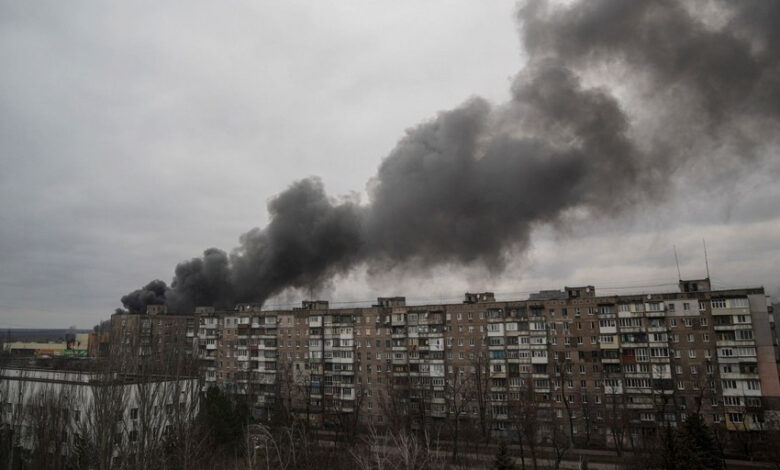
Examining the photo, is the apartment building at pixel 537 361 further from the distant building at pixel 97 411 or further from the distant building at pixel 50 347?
the distant building at pixel 50 347

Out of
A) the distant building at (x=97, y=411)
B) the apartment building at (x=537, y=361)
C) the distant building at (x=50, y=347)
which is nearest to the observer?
the distant building at (x=97, y=411)

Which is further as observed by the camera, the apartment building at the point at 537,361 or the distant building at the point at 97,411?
the apartment building at the point at 537,361

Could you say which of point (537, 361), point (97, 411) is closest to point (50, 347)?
point (97, 411)

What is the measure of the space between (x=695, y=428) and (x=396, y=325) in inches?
1133

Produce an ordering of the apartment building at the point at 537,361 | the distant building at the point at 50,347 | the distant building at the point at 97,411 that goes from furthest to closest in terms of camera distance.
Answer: the distant building at the point at 50,347 < the apartment building at the point at 537,361 < the distant building at the point at 97,411

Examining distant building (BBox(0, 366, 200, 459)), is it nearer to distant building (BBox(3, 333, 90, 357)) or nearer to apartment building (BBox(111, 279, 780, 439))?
apartment building (BBox(111, 279, 780, 439))

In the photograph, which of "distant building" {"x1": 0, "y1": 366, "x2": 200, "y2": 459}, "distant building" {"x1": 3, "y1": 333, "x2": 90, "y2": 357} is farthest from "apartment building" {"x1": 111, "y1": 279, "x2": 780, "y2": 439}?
"distant building" {"x1": 3, "y1": 333, "x2": 90, "y2": 357}

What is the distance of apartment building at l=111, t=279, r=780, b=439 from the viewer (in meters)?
39.5

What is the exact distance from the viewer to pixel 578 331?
4425cm

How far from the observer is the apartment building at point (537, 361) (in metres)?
39.5

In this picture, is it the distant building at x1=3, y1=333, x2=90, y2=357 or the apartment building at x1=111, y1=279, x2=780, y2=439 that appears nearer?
the apartment building at x1=111, y1=279, x2=780, y2=439

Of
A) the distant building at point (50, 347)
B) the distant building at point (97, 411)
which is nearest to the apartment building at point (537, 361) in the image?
the distant building at point (97, 411)

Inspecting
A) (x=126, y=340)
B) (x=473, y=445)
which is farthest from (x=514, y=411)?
(x=126, y=340)

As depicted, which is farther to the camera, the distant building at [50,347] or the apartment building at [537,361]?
the distant building at [50,347]
